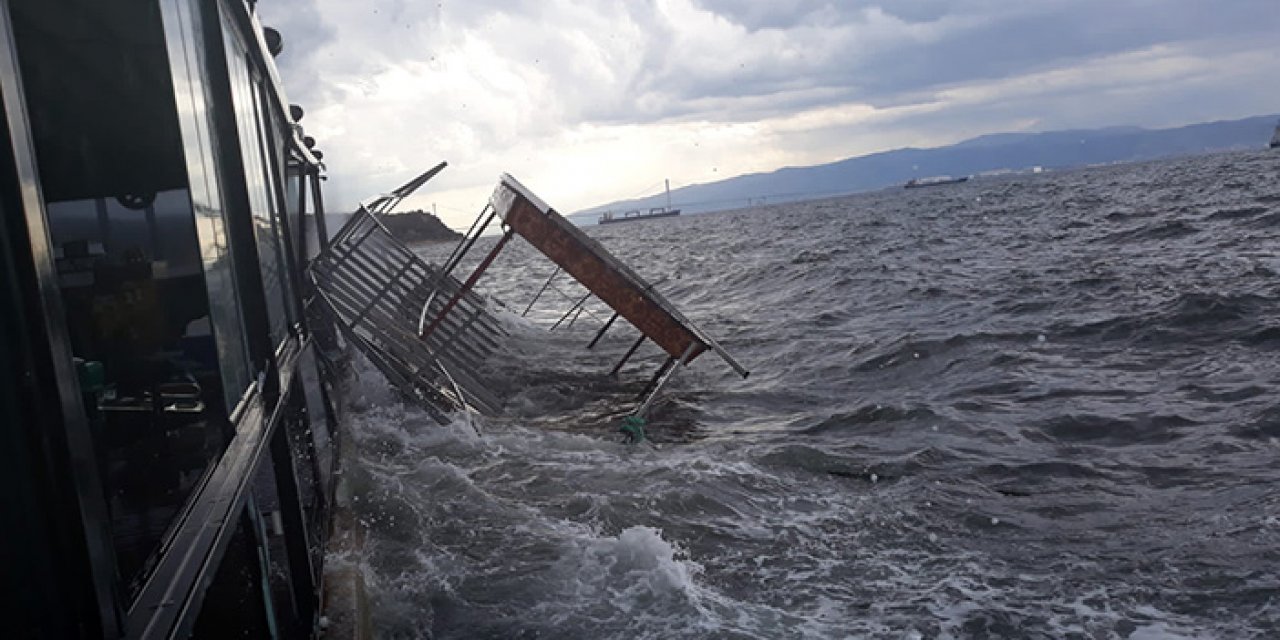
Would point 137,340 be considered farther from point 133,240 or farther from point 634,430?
point 634,430

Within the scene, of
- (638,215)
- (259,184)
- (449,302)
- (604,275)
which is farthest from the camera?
(638,215)

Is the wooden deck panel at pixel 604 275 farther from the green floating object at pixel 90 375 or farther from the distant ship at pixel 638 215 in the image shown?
the distant ship at pixel 638 215

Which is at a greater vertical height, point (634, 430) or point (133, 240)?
point (133, 240)

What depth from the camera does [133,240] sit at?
293 centimetres

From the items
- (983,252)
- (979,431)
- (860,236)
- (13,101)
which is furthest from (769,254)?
(13,101)

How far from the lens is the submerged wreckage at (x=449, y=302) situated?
9.68m

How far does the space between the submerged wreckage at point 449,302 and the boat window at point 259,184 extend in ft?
11.4

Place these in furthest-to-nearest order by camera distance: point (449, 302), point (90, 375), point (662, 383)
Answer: point (449, 302), point (662, 383), point (90, 375)

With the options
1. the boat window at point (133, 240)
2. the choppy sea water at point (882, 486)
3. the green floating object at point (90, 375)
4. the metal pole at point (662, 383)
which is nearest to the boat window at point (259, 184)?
the boat window at point (133, 240)

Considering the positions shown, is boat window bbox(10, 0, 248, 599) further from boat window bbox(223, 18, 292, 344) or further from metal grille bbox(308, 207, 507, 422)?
metal grille bbox(308, 207, 507, 422)

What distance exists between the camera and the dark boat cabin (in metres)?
1.49

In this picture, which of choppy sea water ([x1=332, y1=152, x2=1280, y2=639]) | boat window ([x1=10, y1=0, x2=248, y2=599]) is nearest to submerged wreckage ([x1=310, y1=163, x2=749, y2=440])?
choppy sea water ([x1=332, y1=152, x2=1280, y2=639])

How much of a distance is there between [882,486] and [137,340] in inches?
230

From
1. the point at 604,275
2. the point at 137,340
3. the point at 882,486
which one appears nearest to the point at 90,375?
the point at 137,340
